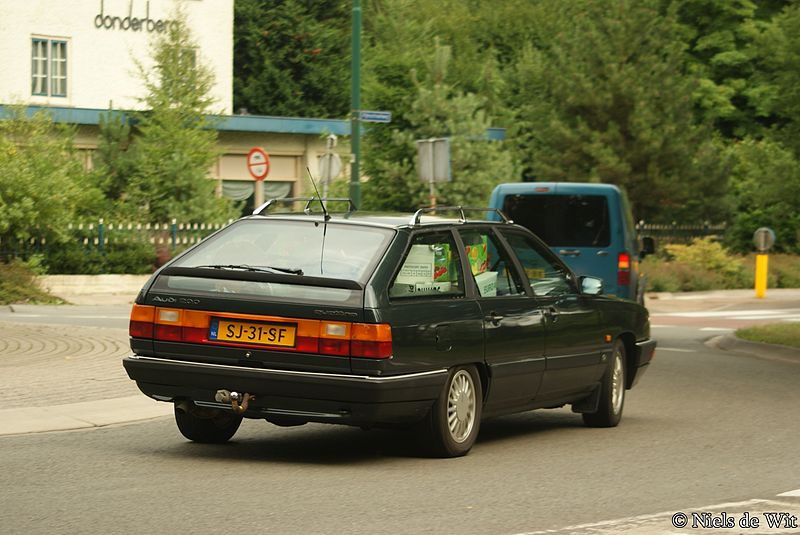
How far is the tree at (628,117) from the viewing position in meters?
38.7

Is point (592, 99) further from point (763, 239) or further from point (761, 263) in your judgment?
point (761, 263)

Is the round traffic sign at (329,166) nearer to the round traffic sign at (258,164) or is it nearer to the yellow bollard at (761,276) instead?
the round traffic sign at (258,164)

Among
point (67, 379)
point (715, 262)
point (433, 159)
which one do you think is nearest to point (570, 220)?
point (433, 159)

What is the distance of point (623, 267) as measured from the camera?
18.1 m

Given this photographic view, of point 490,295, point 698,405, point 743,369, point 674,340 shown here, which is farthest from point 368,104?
point 490,295

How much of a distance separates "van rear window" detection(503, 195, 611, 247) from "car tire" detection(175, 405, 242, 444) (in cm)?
921

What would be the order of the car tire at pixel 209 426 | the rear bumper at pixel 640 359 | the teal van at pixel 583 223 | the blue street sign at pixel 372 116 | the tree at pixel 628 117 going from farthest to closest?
the tree at pixel 628 117 < the blue street sign at pixel 372 116 < the teal van at pixel 583 223 < the rear bumper at pixel 640 359 < the car tire at pixel 209 426

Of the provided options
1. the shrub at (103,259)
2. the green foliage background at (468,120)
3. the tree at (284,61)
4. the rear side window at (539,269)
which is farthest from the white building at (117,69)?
the rear side window at (539,269)

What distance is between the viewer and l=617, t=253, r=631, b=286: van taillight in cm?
1812

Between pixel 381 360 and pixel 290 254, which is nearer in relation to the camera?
pixel 381 360

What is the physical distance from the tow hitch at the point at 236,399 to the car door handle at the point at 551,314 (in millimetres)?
2420

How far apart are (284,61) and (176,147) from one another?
18628 millimetres

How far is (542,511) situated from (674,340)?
1408 centimetres

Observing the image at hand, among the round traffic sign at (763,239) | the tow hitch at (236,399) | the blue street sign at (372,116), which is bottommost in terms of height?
the round traffic sign at (763,239)
